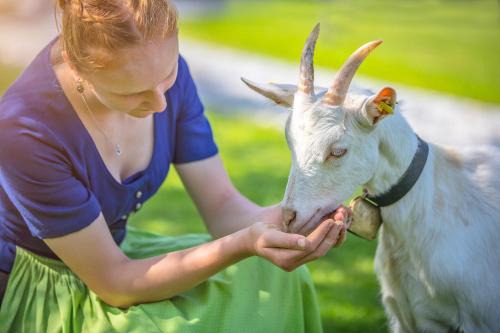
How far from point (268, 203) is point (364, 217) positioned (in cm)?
209

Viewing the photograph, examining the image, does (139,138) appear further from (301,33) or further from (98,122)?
(301,33)

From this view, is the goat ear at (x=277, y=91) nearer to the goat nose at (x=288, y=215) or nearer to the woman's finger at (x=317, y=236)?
the goat nose at (x=288, y=215)

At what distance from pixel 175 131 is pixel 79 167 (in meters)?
0.51

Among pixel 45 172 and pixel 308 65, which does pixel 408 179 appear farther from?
pixel 45 172

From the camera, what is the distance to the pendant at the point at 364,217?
232cm

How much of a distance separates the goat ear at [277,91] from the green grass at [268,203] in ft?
3.87

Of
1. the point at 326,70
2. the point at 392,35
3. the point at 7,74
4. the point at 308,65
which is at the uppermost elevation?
the point at 308,65

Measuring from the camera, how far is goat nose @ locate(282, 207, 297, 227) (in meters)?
2.12

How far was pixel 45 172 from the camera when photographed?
6.93 ft

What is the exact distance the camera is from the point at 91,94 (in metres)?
2.23

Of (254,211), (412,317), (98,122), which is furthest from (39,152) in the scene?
(412,317)

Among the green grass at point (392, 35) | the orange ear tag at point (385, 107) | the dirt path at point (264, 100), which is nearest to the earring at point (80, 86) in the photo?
the orange ear tag at point (385, 107)

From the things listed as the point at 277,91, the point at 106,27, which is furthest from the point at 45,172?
the point at 277,91

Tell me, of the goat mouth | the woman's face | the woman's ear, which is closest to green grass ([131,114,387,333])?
the goat mouth
